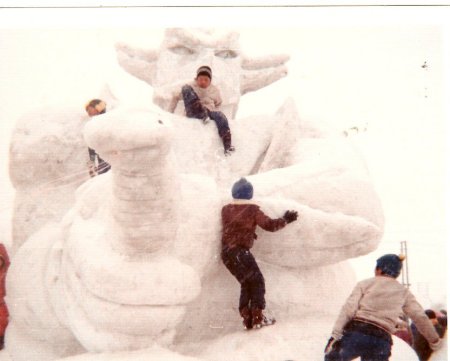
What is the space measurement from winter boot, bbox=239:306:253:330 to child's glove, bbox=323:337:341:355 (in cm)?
30

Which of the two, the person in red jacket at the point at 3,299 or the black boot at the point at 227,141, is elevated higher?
the black boot at the point at 227,141

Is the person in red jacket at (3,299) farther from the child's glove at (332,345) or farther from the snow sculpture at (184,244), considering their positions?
the child's glove at (332,345)

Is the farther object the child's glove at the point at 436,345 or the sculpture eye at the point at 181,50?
the sculpture eye at the point at 181,50

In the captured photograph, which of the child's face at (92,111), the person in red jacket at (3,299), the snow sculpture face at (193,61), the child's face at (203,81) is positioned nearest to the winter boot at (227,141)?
the child's face at (203,81)

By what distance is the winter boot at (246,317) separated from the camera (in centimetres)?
257

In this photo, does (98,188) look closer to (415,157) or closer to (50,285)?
(50,285)

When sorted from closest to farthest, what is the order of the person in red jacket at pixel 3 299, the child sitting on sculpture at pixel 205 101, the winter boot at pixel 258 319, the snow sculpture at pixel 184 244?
the snow sculpture at pixel 184 244 < the winter boot at pixel 258 319 < the person in red jacket at pixel 3 299 < the child sitting on sculpture at pixel 205 101

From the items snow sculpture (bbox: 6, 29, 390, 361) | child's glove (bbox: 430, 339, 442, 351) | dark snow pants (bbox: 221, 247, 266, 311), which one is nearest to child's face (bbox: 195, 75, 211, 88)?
snow sculpture (bbox: 6, 29, 390, 361)

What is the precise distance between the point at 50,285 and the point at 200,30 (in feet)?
4.77

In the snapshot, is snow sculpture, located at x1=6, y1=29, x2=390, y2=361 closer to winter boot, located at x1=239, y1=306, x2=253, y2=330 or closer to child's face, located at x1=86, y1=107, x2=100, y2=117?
winter boot, located at x1=239, y1=306, x2=253, y2=330

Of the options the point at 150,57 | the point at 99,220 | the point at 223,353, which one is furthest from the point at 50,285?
the point at 150,57

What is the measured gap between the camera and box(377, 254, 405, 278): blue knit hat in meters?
2.50

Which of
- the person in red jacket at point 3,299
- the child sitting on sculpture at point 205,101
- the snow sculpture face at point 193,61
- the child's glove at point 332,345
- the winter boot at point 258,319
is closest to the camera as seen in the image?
the child's glove at point 332,345

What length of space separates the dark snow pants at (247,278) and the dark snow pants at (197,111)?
0.69 m
